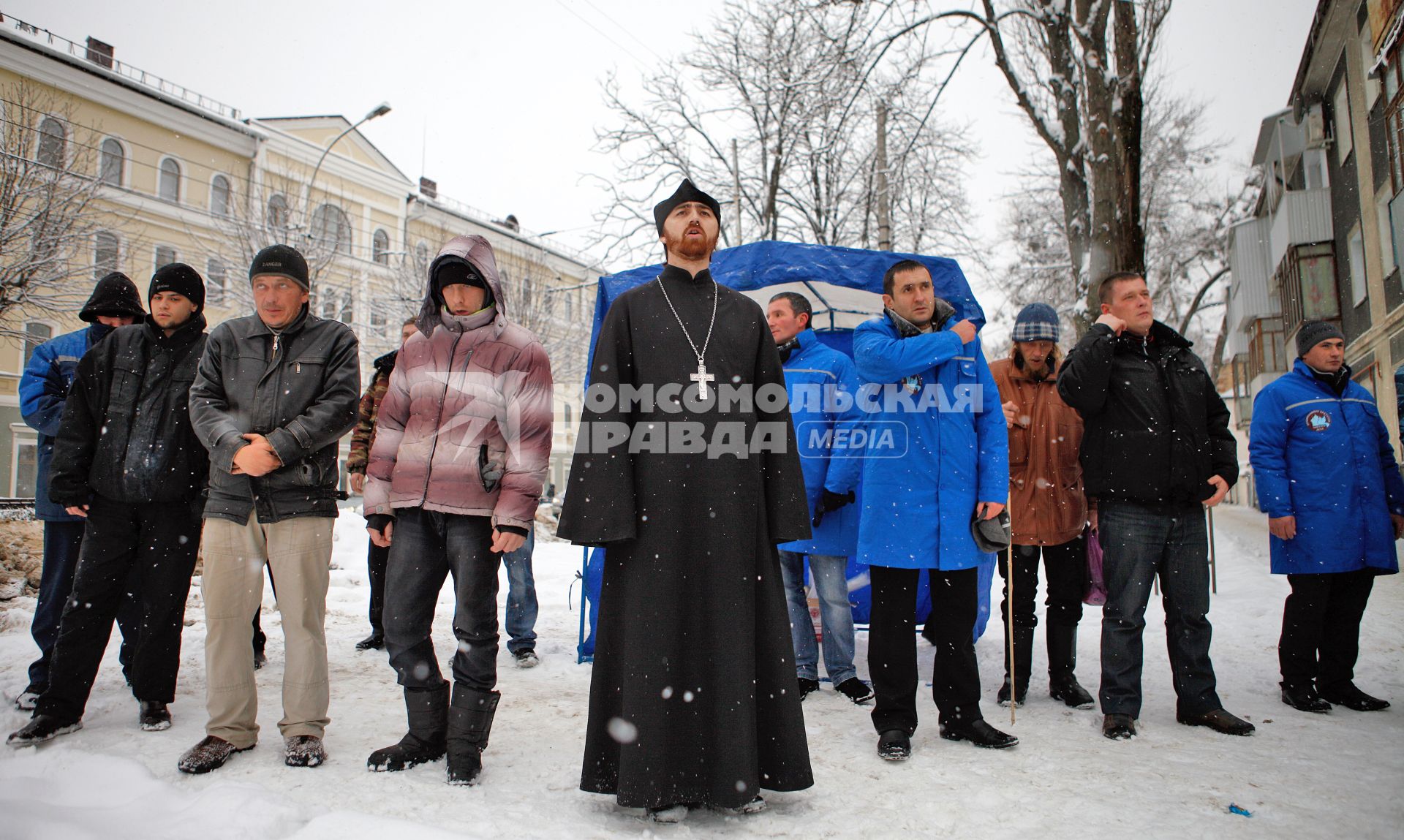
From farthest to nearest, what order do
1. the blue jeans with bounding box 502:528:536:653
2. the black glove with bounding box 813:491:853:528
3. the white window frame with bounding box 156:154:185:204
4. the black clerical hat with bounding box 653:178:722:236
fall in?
the white window frame with bounding box 156:154:185:204
the blue jeans with bounding box 502:528:536:653
the black glove with bounding box 813:491:853:528
the black clerical hat with bounding box 653:178:722:236

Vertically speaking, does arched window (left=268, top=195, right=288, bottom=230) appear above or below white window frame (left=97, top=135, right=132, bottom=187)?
below

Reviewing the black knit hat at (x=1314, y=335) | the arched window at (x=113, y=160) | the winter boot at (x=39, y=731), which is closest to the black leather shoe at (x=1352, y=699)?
the black knit hat at (x=1314, y=335)

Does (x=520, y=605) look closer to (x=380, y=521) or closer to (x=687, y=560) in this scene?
(x=380, y=521)

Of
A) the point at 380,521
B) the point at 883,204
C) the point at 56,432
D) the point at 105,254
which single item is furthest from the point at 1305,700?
the point at 105,254

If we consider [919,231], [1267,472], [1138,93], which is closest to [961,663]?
[1267,472]

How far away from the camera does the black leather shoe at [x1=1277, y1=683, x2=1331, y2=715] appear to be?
4129 millimetres

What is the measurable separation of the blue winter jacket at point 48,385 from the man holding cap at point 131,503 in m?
0.72

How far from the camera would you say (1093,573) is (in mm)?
4586

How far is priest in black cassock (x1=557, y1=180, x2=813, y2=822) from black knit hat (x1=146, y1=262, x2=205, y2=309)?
2.24 metres

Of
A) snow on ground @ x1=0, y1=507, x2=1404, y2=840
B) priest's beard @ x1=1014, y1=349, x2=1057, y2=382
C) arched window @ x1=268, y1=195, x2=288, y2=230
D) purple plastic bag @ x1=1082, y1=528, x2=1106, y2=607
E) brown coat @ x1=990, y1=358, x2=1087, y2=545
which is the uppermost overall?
arched window @ x1=268, y1=195, x2=288, y2=230

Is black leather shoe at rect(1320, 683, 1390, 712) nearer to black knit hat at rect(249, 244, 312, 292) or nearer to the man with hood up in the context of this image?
the man with hood up

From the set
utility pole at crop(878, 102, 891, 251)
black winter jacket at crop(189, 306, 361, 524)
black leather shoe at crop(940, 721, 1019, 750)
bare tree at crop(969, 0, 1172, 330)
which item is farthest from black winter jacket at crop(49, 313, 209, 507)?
utility pole at crop(878, 102, 891, 251)

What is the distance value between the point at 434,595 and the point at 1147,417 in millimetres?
3342

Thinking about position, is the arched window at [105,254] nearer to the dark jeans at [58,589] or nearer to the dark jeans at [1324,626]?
the dark jeans at [58,589]
